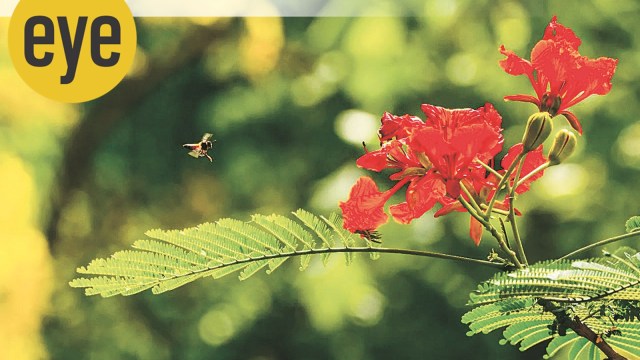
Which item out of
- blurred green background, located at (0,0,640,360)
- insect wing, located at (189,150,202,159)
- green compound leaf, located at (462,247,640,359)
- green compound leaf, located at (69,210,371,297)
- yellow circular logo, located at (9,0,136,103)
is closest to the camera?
green compound leaf, located at (462,247,640,359)

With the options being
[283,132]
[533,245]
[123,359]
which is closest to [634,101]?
[533,245]

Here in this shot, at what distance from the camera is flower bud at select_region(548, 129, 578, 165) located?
688 mm

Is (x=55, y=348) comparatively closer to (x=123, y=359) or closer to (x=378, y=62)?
(x=123, y=359)

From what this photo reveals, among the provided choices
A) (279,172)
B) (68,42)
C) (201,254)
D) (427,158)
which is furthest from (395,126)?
(279,172)

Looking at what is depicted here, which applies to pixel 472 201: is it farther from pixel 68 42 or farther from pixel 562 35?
pixel 68 42

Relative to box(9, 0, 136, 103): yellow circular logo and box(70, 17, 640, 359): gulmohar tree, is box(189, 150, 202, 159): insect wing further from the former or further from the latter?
box(9, 0, 136, 103): yellow circular logo

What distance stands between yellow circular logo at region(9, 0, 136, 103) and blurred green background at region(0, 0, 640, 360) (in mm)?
702

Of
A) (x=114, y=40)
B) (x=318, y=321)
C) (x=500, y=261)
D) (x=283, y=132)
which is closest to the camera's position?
(x=500, y=261)

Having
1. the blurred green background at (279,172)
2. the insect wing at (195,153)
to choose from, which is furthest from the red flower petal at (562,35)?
the blurred green background at (279,172)

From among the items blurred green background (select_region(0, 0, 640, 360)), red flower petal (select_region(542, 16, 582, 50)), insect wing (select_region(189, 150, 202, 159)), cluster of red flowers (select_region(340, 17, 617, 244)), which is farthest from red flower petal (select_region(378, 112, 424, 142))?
blurred green background (select_region(0, 0, 640, 360))

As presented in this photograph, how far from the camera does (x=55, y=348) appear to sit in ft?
11.2

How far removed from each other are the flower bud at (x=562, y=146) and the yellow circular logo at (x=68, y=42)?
75.5 inches

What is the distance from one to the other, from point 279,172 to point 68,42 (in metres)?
1.04

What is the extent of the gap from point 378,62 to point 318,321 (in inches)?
32.2
